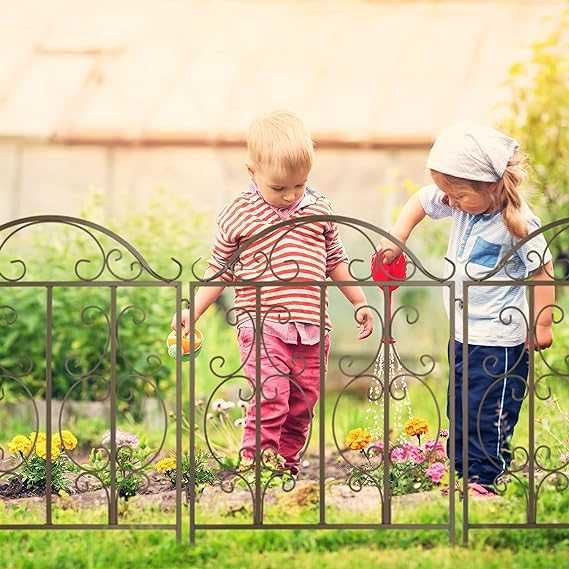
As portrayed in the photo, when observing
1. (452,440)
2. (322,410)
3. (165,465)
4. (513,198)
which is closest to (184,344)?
(165,465)

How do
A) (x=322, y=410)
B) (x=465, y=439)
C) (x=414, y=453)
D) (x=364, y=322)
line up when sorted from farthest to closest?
(x=414, y=453), (x=364, y=322), (x=465, y=439), (x=322, y=410)

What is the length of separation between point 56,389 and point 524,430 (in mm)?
2475

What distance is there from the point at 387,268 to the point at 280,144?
1.94 ft

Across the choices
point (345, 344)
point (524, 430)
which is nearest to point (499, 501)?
point (524, 430)

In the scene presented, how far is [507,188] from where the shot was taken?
5078mm

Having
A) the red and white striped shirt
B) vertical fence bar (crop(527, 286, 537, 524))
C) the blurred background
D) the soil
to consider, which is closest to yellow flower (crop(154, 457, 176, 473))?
the soil

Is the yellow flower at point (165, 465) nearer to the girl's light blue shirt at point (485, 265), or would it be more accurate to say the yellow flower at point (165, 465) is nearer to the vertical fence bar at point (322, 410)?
the vertical fence bar at point (322, 410)

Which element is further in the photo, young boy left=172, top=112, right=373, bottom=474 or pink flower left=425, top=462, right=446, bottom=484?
pink flower left=425, top=462, right=446, bottom=484

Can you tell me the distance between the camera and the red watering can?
191 inches

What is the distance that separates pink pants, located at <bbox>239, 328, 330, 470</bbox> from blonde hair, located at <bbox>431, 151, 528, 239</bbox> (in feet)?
2.42

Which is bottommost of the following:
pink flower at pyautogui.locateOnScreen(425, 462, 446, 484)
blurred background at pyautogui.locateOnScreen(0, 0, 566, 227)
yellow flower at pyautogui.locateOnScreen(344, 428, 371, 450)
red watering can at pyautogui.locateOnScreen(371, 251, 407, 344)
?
pink flower at pyautogui.locateOnScreen(425, 462, 446, 484)

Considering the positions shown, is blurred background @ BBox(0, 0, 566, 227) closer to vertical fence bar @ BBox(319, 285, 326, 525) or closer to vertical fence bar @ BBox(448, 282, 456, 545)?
vertical fence bar @ BBox(319, 285, 326, 525)

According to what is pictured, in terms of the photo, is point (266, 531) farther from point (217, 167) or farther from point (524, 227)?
point (217, 167)

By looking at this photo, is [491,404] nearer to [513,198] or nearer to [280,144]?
[513,198]
